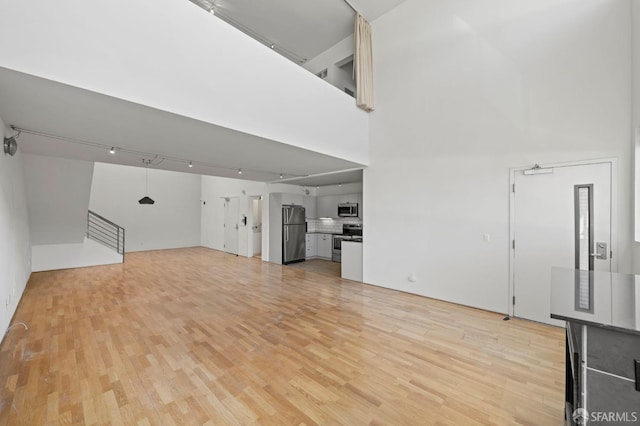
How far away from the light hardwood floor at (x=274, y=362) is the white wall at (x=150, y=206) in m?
5.71

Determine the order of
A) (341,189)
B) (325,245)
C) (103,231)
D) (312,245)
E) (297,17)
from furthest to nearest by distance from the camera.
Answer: (312,245), (325,245), (103,231), (341,189), (297,17)

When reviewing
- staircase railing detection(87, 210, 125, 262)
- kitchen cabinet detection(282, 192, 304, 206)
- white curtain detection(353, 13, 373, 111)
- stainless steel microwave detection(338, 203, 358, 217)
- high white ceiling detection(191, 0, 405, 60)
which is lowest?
staircase railing detection(87, 210, 125, 262)

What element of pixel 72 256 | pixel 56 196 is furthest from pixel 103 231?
pixel 56 196

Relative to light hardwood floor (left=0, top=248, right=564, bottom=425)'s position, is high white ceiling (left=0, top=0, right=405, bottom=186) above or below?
above

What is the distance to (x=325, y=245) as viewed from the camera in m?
8.59

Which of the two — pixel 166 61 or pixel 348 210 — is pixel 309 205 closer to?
pixel 348 210

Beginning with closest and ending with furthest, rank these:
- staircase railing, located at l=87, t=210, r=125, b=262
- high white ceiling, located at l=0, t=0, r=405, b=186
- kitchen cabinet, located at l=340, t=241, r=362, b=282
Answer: high white ceiling, located at l=0, t=0, r=405, b=186 < kitchen cabinet, located at l=340, t=241, r=362, b=282 < staircase railing, located at l=87, t=210, r=125, b=262

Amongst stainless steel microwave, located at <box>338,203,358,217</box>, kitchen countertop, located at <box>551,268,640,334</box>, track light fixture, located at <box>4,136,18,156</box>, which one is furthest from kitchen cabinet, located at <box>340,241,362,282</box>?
track light fixture, located at <box>4,136,18,156</box>

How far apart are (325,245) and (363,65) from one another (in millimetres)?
5507

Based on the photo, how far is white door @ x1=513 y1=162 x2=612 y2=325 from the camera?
3045mm

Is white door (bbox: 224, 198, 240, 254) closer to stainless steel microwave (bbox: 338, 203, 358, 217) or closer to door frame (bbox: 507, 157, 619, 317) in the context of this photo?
stainless steel microwave (bbox: 338, 203, 358, 217)

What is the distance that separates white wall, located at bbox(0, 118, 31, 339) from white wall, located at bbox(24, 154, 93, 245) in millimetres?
381

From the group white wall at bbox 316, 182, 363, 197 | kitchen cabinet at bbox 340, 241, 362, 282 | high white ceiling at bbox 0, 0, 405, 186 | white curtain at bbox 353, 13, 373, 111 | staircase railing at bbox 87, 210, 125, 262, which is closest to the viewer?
high white ceiling at bbox 0, 0, 405, 186

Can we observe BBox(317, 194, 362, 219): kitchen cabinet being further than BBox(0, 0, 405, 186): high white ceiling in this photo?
Yes
